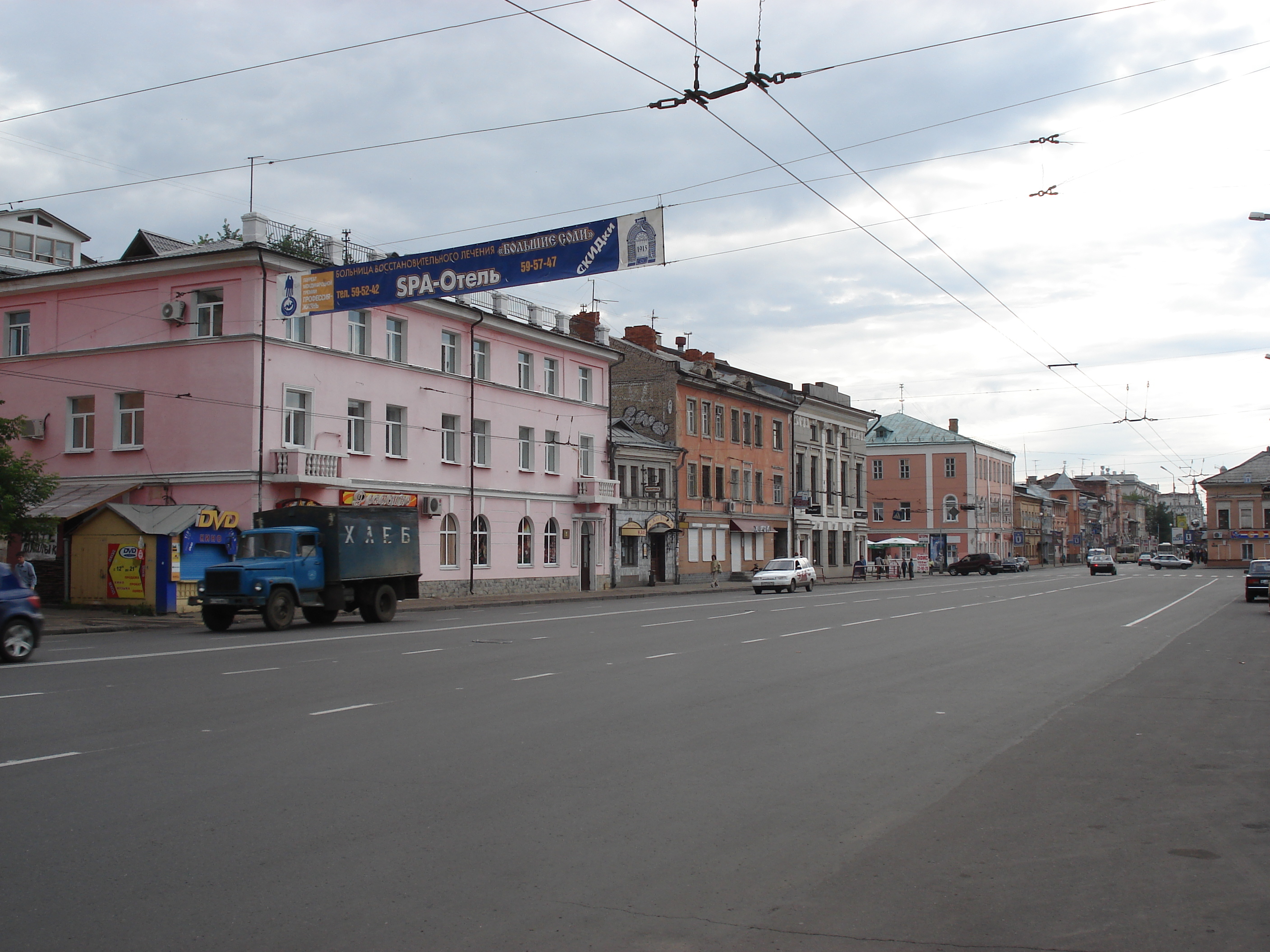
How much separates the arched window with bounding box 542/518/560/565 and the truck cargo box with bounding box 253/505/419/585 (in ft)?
58.6

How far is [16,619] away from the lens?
1620 centimetres

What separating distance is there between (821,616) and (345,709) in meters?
19.2

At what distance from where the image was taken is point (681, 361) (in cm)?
6253

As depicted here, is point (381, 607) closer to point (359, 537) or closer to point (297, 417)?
point (359, 537)

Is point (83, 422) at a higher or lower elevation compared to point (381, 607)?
higher

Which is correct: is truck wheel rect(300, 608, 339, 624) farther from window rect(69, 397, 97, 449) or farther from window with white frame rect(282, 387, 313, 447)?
window rect(69, 397, 97, 449)

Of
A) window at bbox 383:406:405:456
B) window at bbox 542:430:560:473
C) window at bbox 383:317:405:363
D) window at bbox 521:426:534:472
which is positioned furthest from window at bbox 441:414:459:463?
window at bbox 542:430:560:473

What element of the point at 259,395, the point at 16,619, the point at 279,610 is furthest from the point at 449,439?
the point at 16,619

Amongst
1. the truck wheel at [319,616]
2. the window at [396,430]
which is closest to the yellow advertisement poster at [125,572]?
the truck wheel at [319,616]

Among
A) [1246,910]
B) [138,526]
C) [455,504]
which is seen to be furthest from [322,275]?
[1246,910]

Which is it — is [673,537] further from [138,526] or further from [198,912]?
[198,912]

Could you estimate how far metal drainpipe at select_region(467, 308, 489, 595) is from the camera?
138 feet

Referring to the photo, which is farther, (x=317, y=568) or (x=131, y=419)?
(x=131, y=419)

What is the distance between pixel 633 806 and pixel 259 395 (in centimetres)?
2815
